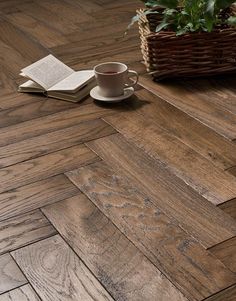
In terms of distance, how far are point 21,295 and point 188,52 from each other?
915 mm

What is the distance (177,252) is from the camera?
3.66 ft

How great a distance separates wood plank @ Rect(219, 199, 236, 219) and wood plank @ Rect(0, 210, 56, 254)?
0.33 m

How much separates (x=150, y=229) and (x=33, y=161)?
0.37m

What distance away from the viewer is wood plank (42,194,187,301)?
1.03 m

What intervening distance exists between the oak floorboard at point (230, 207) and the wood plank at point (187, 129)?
0.13 meters

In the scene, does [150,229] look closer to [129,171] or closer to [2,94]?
[129,171]

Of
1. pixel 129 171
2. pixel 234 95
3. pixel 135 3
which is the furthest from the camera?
pixel 135 3

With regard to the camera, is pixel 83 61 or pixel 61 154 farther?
pixel 83 61

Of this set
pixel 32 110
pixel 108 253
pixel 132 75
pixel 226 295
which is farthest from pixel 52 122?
pixel 226 295

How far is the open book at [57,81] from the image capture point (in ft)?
5.55

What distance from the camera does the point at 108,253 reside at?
1119 millimetres

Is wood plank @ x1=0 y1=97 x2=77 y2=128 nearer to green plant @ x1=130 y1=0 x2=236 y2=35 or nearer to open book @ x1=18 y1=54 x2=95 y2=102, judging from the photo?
open book @ x1=18 y1=54 x2=95 y2=102

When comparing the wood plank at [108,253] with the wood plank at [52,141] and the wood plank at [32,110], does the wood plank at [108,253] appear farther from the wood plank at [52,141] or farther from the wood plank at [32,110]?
the wood plank at [32,110]

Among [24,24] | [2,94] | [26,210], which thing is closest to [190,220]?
[26,210]
